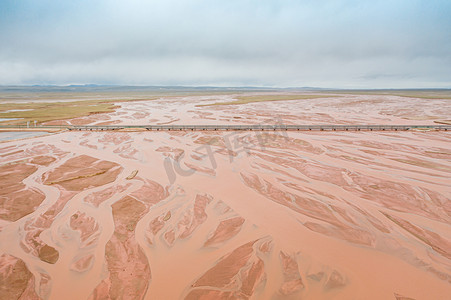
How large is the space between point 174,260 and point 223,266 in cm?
245

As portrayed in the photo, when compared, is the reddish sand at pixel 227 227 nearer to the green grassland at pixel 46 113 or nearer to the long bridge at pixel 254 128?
the long bridge at pixel 254 128

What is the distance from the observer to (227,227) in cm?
1337

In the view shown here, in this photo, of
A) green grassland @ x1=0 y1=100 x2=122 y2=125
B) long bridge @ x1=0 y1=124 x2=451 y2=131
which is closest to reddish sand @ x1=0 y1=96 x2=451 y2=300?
long bridge @ x1=0 y1=124 x2=451 y2=131

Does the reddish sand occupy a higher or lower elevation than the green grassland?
lower

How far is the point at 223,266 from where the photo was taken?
10.5 meters

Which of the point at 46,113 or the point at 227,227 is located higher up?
the point at 46,113

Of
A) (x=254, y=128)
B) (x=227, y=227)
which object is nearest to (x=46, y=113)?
(x=254, y=128)

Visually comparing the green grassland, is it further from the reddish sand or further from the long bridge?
the reddish sand

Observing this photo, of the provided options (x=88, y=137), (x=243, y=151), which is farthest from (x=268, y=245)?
(x=88, y=137)

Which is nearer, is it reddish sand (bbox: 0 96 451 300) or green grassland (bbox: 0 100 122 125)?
reddish sand (bbox: 0 96 451 300)

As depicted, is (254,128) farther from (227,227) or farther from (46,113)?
(46,113)

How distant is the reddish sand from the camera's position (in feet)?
31.3

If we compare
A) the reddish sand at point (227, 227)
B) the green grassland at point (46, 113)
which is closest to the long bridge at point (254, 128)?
the green grassland at point (46, 113)

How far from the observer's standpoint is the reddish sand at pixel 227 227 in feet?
31.3
